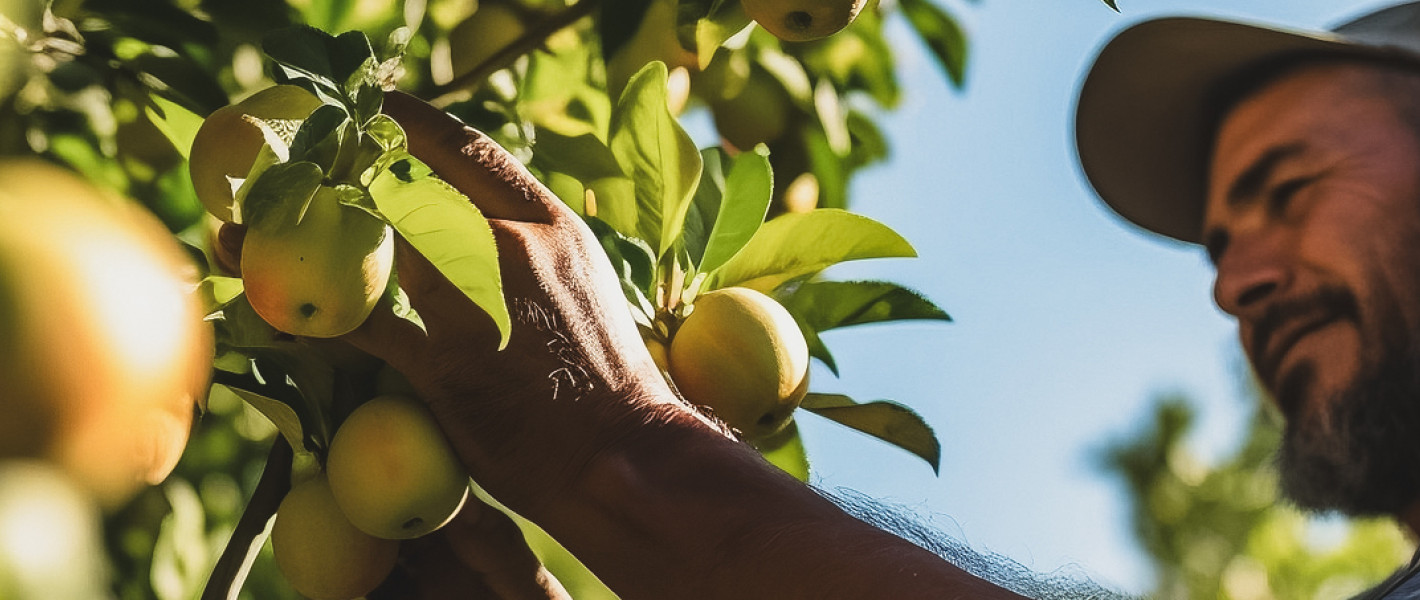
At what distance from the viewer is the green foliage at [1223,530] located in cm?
471

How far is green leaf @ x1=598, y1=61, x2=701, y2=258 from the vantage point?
1070mm

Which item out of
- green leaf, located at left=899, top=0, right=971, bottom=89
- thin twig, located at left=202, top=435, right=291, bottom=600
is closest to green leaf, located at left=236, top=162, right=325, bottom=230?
thin twig, located at left=202, top=435, right=291, bottom=600

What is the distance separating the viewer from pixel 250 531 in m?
0.95

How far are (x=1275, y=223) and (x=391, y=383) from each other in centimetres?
137

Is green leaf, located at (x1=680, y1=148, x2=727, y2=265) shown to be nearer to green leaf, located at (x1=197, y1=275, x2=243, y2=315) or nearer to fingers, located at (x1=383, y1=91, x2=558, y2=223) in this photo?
fingers, located at (x1=383, y1=91, x2=558, y2=223)

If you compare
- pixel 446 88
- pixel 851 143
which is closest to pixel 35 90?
pixel 446 88

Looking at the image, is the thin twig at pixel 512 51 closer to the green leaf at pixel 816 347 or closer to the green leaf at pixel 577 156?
the green leaf at pixel 577 156

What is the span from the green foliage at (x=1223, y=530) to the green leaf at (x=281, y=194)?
4.20 metres

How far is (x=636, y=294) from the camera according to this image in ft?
3.61

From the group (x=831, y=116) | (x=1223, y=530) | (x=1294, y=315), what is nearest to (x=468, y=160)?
(x=831, y=116)

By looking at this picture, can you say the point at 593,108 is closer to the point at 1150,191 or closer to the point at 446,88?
the point at 446,88

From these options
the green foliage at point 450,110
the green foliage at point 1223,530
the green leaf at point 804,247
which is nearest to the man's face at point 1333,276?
the green foliage at point 450,110

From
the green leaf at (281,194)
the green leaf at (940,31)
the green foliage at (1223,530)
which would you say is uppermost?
the green leaf at (281,194)

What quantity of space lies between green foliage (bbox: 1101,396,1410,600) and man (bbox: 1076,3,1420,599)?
268cm
